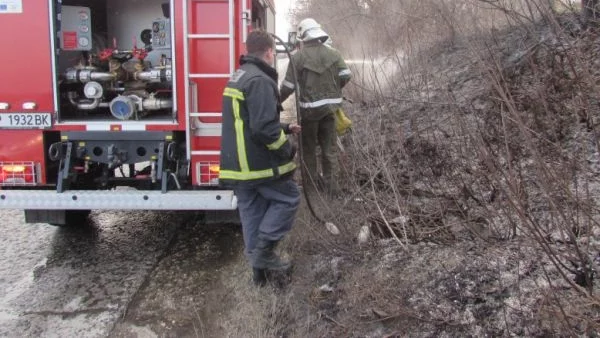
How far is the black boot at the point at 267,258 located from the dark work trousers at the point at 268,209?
6 cm

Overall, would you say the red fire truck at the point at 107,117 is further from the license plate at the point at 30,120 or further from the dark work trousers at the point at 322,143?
the dark work trousers at the point at 322,143

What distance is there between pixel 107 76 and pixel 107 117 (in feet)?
1.27

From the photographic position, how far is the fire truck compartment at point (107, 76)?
4.73 metres

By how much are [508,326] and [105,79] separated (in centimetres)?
392

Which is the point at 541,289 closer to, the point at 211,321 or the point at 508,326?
the point at 508,326

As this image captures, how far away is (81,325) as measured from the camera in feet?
12.1

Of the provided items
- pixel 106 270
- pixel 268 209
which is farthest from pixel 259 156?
pixel 106 270

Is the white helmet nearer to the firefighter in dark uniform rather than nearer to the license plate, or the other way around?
the firefighter in dark uniform

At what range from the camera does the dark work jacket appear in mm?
3564

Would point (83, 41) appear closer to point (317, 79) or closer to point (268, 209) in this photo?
point (317, 79)

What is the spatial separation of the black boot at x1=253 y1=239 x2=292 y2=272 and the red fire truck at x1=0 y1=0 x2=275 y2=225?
669mm

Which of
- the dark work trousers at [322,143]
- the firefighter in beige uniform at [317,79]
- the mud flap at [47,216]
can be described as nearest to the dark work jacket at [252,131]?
the firefighter in beige uniform at [317,79]

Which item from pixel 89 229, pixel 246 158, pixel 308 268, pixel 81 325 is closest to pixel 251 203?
pixel 246 158

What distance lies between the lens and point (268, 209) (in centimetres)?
390
